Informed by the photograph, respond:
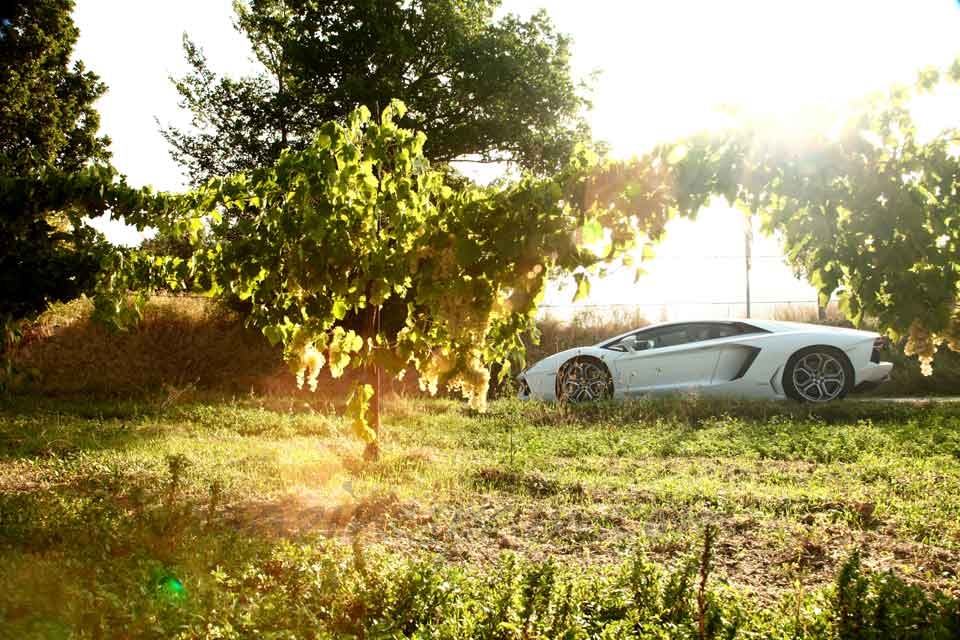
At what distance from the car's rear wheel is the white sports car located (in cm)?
2

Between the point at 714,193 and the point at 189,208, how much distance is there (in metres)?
4.24

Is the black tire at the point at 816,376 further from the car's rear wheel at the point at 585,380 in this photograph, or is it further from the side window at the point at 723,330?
the car's rear wheel at the point at 585,380

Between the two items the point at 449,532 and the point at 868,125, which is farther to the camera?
the point at 449,532

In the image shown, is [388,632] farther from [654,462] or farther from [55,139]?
[55,139]

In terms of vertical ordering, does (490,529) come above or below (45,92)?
below

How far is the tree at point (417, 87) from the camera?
1898 centimetres

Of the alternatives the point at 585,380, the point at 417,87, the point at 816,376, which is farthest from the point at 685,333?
the point at 417,87

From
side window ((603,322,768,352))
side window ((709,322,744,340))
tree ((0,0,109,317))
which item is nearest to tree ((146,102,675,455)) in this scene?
side window ((603,322,768,352))

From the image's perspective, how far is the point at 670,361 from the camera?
38.0 feet

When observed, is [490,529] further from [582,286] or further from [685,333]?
[685,333]

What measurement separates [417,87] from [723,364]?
1163 centimetres

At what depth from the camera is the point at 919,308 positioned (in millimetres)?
4492

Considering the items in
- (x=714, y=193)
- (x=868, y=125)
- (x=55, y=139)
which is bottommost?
(x=714, y=193)

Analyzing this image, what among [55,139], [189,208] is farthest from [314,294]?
[55,139]
